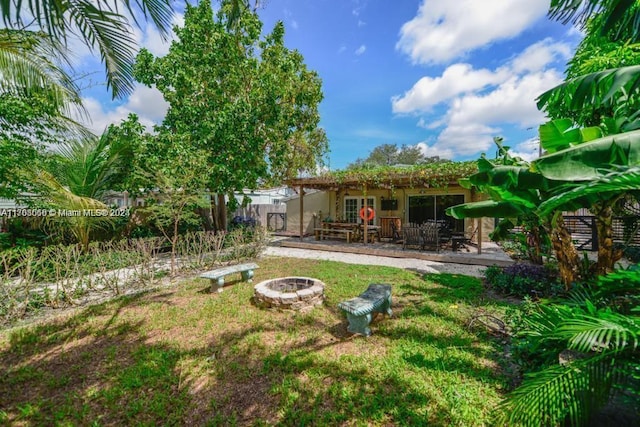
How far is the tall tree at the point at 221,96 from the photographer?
29.9 ft

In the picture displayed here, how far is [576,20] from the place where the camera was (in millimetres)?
3549

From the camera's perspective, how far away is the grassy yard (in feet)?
7.96

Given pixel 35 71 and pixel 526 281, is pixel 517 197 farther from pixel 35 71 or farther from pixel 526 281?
pixel 35 71

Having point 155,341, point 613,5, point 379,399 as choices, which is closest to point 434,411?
point 379,399

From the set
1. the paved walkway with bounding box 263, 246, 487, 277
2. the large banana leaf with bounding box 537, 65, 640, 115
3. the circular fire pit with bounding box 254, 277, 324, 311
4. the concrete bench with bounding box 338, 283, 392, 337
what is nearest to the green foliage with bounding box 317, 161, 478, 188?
the paved walkway with bounding box 263, 246, 487, 277

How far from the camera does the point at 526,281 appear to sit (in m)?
5.18

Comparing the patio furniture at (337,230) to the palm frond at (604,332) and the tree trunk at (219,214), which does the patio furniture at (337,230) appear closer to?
the tree trunk at (219,214)

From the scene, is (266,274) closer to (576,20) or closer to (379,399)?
(379,399)

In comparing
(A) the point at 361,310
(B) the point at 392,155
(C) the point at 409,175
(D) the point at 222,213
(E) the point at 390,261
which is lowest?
(E) the point at 390,261

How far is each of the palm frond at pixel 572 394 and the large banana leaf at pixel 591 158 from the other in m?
1.39

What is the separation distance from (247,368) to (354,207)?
1267 cm

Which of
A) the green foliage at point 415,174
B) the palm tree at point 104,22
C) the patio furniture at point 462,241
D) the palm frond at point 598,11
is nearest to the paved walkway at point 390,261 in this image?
the patio furniture at point 462,241

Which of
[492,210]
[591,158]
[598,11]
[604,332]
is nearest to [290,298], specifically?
[492,210]

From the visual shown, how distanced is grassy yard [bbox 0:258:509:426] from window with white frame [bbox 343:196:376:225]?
984cm
